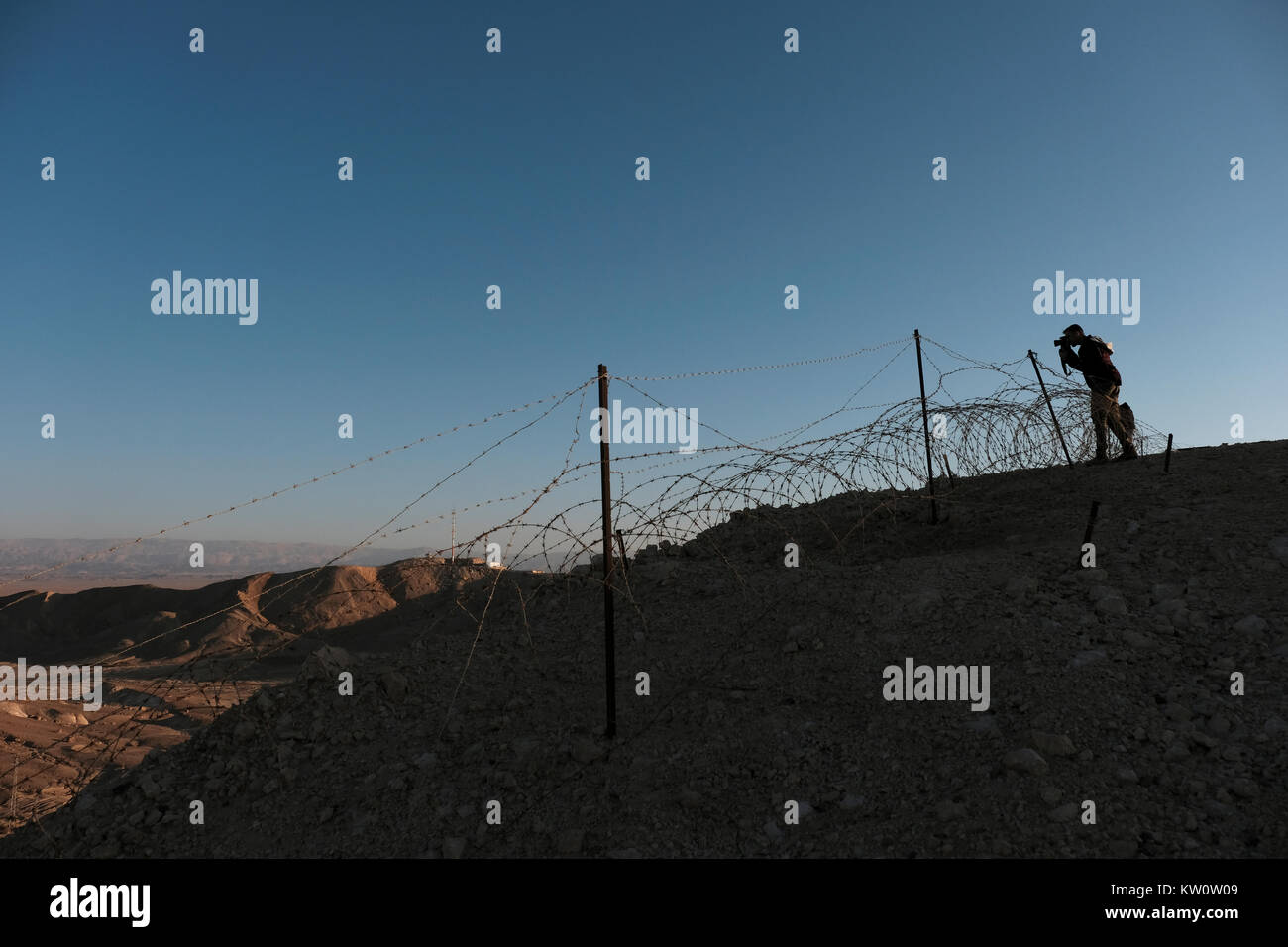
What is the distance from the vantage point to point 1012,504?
891 cm

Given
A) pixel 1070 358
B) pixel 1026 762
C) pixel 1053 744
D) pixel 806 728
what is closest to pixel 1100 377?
pixel 1070 358

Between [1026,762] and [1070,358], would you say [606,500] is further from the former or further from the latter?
[1070,358]

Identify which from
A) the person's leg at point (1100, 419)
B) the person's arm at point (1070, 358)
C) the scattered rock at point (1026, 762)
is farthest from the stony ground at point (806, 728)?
the person's arm at point (1070, 358)

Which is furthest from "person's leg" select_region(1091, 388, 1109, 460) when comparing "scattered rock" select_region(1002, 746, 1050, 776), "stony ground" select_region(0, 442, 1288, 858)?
"scattered rock" select_region(1002, 746, 1050, 776)

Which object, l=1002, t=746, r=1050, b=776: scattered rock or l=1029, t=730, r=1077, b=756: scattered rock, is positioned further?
l=1029, t=730, r=1077, b=756: scattered rock

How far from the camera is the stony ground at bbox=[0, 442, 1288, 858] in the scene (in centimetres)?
414

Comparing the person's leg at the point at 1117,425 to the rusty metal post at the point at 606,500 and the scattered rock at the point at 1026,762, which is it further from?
the rusty metal post at the point at 606,500

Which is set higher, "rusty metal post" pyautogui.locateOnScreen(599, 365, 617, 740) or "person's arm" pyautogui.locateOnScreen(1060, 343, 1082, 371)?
"person's arm" pyautogui.locateOnScreen(1060, 343, 1082, 371)

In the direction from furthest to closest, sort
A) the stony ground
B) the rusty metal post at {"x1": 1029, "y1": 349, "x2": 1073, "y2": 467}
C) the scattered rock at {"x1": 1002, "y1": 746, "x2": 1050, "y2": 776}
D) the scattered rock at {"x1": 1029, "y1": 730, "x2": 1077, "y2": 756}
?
the rusty metal post at {"x1": 1029, "y1": 349, "x2": 1073, "y2": 467} → the scattered rock at {"x1": 1029, "y1": 730, "x2": 1077, "y2": 756} → the scattered rock at {"x1": 1002, "y1": 746, "x2": 1050, "y2": 776} → the stony ground

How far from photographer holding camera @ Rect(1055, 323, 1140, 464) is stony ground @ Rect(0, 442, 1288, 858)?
235 cm

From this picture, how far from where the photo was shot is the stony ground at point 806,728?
13.6 feet

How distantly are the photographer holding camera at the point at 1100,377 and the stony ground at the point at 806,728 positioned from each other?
235 centimetres

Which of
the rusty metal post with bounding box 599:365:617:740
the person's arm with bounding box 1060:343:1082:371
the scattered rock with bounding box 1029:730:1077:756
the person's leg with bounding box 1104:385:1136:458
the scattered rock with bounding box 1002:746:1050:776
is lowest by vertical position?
the scattered rock with bounding box 1002:746:1050:776

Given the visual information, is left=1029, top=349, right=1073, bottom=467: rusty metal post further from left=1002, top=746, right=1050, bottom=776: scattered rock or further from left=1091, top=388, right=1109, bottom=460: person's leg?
left=1002, top=746, right=1050, bottom=776: scattered rock
